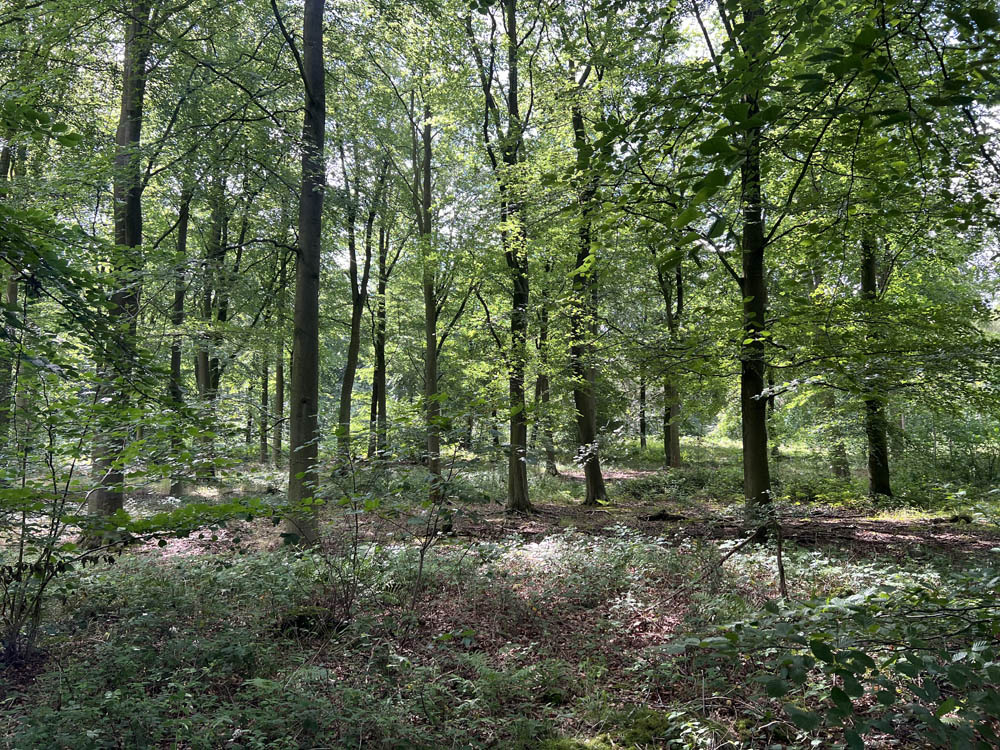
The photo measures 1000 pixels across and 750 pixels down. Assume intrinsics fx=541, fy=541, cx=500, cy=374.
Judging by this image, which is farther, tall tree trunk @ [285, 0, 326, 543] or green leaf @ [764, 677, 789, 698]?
tall tree trunk @ [285, 0, 326, 543]

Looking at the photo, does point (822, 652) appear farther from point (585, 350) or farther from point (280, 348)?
point (280, 348)

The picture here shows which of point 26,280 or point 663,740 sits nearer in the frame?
point 663,740

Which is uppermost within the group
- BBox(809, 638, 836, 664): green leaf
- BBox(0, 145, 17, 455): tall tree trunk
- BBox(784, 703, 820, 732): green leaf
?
BBox(0, 145, 17, 455): tall tree trunk

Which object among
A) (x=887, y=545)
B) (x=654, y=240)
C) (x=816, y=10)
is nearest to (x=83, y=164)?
(x=654, y=240)

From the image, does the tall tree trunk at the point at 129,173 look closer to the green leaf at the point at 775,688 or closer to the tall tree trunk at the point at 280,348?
the tall tree trunk at the point at 280,348

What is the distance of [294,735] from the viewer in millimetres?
3297

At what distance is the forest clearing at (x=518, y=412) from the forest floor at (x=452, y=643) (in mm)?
41

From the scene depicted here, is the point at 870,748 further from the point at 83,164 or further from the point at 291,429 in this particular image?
the point at 83,164

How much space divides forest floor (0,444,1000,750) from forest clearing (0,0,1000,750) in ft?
0.14

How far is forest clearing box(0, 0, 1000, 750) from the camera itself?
2.96m

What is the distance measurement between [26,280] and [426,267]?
9085 millimetres

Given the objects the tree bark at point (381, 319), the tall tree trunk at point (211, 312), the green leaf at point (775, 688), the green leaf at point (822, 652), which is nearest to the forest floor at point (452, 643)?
the green leaf at point (775, 688)

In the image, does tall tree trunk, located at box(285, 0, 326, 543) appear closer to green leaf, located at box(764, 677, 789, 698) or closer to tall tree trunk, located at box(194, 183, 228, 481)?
tall tree trunk, located at box(194, 183, 228, 481)

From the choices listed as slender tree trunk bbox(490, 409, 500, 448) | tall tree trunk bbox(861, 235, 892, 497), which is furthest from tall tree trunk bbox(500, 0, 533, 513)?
tall tree trunk bbox(861, 235, 892, 497)
